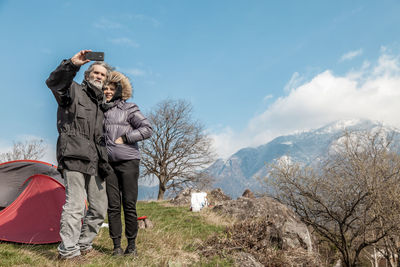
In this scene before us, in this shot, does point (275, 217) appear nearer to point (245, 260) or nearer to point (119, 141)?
point (245, 260)

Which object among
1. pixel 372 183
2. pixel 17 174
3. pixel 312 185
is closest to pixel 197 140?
pixel 312 185

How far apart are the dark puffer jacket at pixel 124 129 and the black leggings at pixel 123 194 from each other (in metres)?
0.12

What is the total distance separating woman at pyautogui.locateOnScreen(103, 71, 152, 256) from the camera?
11.1 feet

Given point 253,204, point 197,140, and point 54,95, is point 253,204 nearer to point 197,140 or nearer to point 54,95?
point 54,95

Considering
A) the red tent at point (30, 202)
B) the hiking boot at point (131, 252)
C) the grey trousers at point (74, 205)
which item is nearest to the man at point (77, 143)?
the grey trousers at point (74, 205)

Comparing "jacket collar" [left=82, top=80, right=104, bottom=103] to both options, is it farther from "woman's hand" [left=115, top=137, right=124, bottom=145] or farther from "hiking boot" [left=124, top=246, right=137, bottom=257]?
"hiking boot" [left=124, top=246, right=137, bottom=257]

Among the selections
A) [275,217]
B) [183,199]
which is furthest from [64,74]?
[183,199]

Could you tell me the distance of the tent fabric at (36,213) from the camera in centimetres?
439

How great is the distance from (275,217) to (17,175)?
5.13 meters

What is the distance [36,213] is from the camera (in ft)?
15.5

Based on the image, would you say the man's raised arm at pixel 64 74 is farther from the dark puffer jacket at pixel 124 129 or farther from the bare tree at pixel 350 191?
the bare tree at pixel 350 191

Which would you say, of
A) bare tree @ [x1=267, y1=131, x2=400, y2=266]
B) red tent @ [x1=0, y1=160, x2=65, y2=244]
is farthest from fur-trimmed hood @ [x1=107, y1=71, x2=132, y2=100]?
bare tree @ [x1=267, y1=131, x2=400, y2=266]

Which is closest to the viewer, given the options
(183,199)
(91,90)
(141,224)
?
(91,90)

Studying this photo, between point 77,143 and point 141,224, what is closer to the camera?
point 77,143
